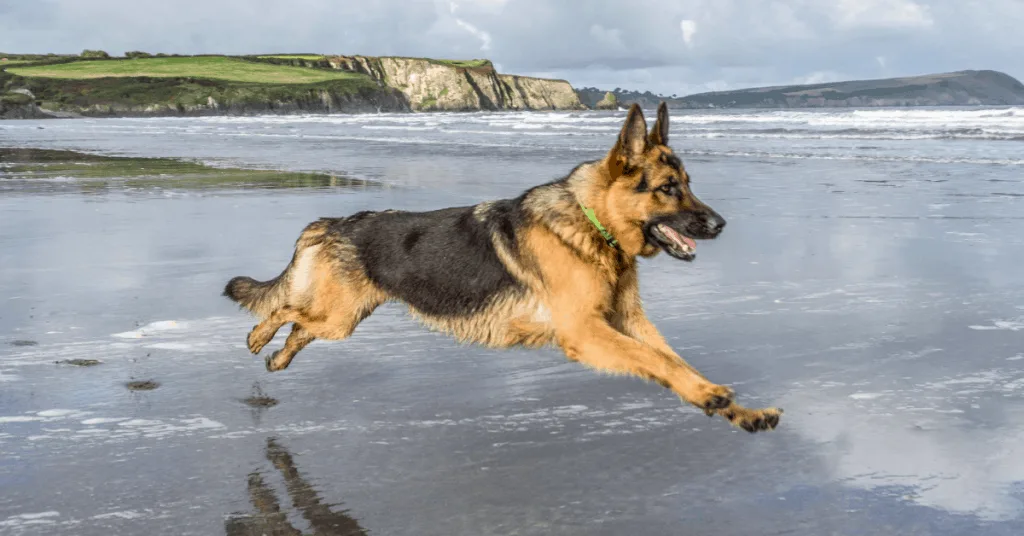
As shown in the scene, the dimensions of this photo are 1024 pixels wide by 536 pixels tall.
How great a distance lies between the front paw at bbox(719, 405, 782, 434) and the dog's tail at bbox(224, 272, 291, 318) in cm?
276

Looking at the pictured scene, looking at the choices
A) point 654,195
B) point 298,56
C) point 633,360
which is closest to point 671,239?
point 654,195

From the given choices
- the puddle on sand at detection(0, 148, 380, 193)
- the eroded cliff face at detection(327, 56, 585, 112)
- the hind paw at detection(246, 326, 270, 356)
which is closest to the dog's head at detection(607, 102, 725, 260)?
the hind paw at detection(246, 326, 270, 356)

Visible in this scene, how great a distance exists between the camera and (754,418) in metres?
4.34

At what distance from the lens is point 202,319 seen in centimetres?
689

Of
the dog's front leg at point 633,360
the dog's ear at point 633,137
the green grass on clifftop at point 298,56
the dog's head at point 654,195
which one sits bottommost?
the dog's front leg at point 633,360

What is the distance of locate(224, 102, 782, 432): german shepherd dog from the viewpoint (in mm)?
4809

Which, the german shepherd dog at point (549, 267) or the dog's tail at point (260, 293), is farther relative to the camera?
the dog's tail at point (260, 293)

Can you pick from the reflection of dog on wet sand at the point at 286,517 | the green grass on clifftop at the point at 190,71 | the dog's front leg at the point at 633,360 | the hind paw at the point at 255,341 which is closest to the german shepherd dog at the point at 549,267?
the dog's front leg at the point at 633,360

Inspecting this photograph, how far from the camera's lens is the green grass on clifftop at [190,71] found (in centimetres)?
12838

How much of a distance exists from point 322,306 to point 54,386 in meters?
1.42

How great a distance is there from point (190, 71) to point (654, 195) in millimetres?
145074

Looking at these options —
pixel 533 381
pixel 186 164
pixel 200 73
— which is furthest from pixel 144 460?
pixel 200 73

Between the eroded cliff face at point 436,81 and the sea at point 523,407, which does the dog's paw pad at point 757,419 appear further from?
the eroded cliff face at point 436,81

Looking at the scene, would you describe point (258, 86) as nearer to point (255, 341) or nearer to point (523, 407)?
point (255, 341)
